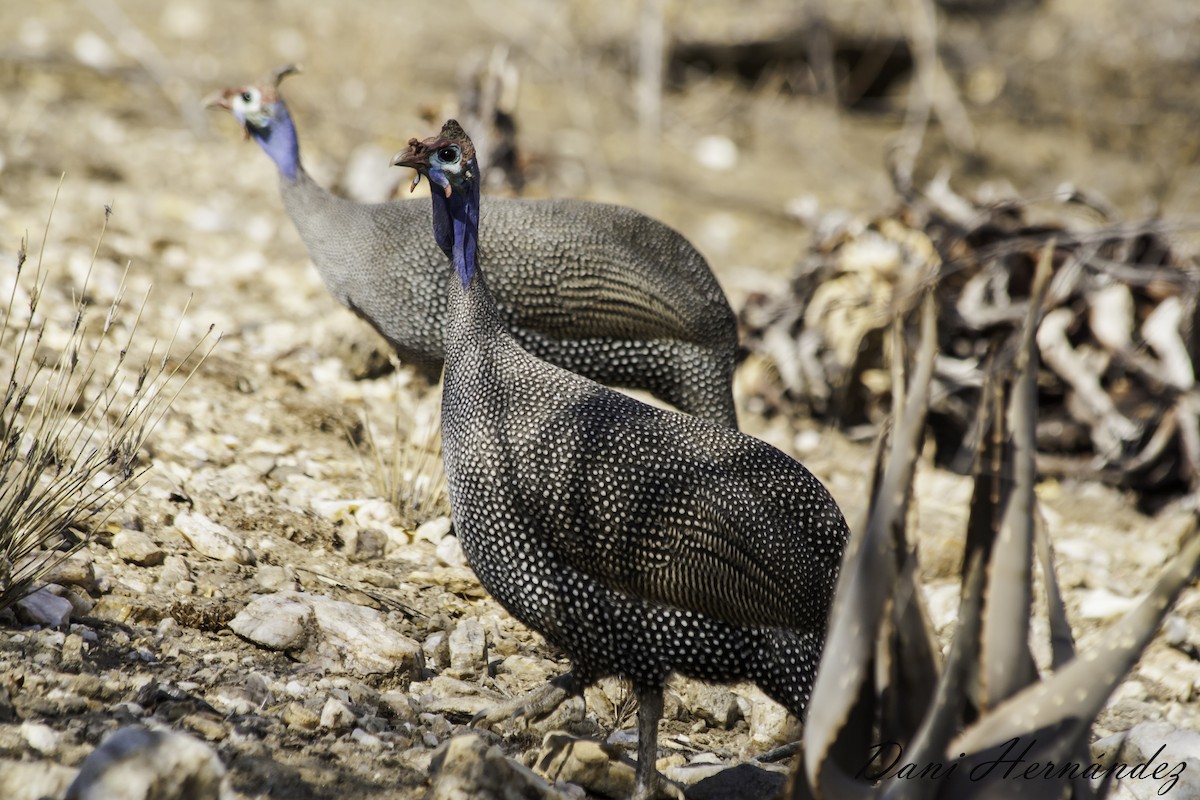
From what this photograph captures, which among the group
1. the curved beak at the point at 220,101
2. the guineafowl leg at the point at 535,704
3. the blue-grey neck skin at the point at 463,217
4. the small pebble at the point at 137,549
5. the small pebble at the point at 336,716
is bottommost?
the guineafowl leg at the point at 535,704

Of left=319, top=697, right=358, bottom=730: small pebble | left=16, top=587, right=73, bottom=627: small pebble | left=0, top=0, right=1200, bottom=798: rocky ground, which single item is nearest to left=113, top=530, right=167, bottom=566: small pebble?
left=0, top=0, right=1200, bottom=798: rocky ground

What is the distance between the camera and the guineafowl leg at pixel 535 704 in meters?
2.98

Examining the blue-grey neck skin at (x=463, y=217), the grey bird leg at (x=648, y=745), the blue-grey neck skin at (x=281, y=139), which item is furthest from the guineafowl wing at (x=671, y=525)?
the blue-grey neck skin at (x=281, y=139)

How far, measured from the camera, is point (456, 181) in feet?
10.1

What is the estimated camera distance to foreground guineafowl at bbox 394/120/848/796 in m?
2.80

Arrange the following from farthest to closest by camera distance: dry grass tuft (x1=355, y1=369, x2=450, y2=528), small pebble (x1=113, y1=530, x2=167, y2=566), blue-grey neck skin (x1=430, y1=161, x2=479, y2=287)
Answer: dry grass tuft (x1=355, y1=369, x2=450, y2=528), small pebble (x1=113, y1=530, x2=167, y2=566), blue-grey neck skin (x1=430, y1=161, x2=479, y2=287)

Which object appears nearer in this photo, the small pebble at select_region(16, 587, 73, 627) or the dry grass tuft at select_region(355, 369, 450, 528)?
the small pebble at select_region(16, 587, 73, 627)

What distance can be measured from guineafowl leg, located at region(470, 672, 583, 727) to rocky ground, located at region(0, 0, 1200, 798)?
0.06m

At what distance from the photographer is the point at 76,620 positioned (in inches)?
114

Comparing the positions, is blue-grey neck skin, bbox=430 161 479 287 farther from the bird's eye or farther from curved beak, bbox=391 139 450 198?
the bird's eye

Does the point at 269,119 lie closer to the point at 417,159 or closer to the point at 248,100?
the point at 248,100

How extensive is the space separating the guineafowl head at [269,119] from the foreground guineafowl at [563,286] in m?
0.17

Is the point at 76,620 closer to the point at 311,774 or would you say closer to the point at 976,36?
the point at 311,774

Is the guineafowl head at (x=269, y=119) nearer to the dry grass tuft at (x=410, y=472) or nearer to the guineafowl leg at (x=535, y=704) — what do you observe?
the dry grass tuft at (x=410, y=472)
